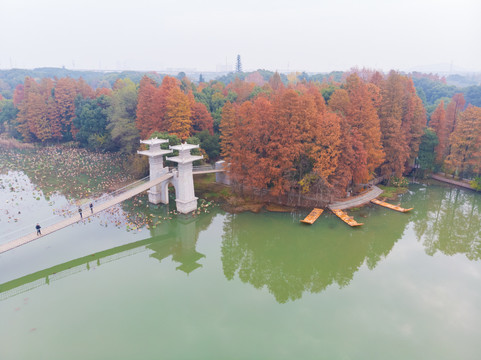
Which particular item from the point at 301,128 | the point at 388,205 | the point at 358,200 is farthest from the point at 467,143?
the point at 301,128

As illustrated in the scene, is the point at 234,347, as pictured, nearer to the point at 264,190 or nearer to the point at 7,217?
the point at 264,190

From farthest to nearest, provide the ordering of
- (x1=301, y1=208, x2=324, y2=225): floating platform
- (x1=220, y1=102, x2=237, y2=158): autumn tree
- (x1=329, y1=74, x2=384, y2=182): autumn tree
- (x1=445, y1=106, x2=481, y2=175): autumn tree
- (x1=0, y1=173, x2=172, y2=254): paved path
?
(x1=220, y1=102, x2=237, y2=158): autumn tree → (x1=445, y1=106, x2=481, y2=175): autumn tree → (x1=329, y1=74, x2=384, y2=182): autumn tree → (x1=301, y1=208, x2=324, y2=225): floating platform → (x1=0, y1=173, x2=172, y2=254): paved path

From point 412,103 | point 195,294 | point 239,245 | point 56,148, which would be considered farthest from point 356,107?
point 56,148

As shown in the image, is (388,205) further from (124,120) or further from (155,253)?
(124,120)

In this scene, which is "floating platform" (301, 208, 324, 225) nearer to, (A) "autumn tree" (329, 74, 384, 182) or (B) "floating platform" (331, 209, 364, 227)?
(B) "floating platform" (331, 209, 364, 227)

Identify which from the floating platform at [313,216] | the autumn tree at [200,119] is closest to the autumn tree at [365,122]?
the floating platform at [313,216]

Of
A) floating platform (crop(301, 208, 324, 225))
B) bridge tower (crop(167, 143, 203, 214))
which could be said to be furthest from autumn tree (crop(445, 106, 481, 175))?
bridge tower (crop(167, 143, 203, 214))
